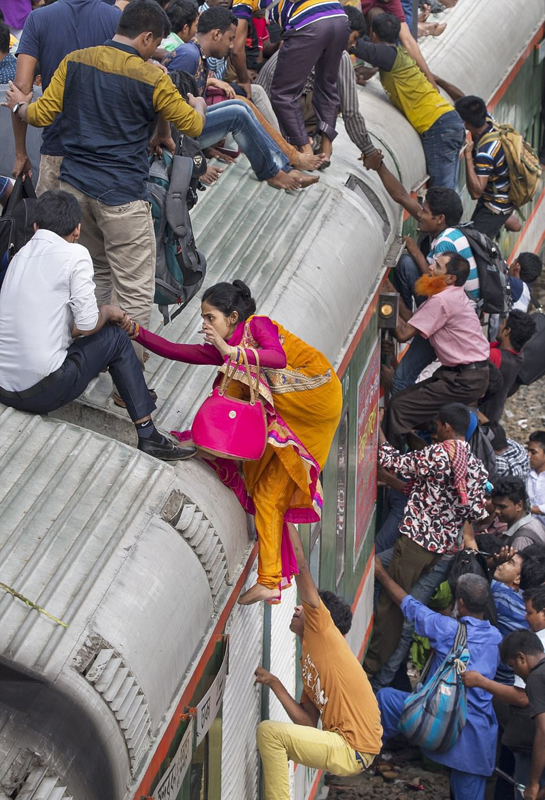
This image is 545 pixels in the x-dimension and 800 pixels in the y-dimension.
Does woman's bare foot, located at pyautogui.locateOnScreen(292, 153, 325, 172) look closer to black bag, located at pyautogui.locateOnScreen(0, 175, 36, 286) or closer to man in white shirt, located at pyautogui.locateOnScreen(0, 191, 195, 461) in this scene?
black bag, located at pyautogui.locateOnScreen(0, 175, 36, 286)

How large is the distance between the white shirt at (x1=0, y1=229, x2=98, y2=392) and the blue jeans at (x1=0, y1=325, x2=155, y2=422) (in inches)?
2.7

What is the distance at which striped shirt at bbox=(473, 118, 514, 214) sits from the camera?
9.49m

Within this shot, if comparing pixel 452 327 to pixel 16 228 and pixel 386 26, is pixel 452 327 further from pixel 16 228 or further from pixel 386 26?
pixel 16 228

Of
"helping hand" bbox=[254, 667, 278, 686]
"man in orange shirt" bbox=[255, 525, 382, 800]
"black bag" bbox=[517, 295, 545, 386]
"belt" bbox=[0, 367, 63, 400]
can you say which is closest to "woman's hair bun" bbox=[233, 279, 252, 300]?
"belt" bbox=[0, 367, 63, 400]

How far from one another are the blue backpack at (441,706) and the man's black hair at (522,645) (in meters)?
0.31

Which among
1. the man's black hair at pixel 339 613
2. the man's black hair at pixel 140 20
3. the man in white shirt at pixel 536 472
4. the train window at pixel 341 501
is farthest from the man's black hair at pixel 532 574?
the man's black hair at pixel 140 20

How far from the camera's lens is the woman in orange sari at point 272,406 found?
4.38m

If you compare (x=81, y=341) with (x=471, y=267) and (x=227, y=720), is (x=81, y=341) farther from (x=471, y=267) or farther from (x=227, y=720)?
(x=471, y=267)


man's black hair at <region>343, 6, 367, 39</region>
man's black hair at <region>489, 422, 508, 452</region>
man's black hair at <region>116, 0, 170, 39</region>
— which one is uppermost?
man's black hair at <region>116, 0, 170, 39</region>

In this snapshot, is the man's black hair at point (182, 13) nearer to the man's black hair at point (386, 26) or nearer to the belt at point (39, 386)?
the man's black hair at point (386, 26)

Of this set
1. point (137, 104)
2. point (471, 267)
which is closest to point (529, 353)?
point (471, 267)

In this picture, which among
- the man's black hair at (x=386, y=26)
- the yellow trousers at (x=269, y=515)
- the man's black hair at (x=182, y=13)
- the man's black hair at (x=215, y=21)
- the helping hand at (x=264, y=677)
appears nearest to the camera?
the yellow trousers at (x=269, y=515)

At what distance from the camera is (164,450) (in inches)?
164

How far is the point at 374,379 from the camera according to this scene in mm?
7988
